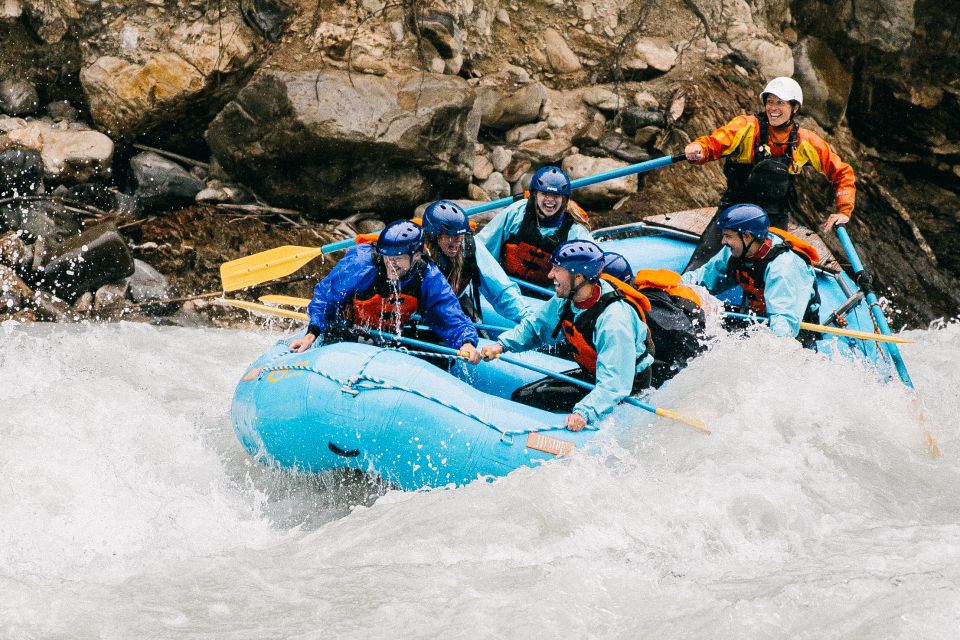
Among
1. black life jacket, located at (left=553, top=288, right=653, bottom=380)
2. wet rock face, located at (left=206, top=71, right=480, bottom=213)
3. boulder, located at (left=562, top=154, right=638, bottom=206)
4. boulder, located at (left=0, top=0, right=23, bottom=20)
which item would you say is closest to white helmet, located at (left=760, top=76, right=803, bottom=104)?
black life jacket, located at (left=553, top=288, right=653, bottom=380)

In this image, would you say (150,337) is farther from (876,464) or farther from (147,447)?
(876,464)

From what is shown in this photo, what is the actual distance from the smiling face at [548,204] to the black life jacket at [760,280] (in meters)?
1.05

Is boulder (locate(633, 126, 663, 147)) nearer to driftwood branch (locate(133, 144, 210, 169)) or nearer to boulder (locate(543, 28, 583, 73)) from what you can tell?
boulder (locate(543, 28, 583, 73))

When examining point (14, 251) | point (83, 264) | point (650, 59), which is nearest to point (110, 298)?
point (83, 264)

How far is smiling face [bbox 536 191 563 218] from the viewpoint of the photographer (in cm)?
612

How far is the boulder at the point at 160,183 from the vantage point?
8.66 m

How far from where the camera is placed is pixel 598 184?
32.2ft

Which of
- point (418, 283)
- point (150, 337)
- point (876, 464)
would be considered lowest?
point (150, 337)

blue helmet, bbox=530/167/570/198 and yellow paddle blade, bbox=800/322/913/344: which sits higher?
blue helmet, bbox=530/167/570/198

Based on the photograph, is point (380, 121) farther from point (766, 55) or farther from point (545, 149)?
point (766, 55)

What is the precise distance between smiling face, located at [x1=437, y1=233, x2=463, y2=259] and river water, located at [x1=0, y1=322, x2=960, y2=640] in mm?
1294

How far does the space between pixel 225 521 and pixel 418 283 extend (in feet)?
4.81

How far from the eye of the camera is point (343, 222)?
9.02 metres

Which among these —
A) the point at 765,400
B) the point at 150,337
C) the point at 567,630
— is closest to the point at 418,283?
the point at 765,400
